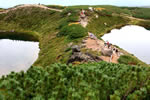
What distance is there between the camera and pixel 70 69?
836 centimetres

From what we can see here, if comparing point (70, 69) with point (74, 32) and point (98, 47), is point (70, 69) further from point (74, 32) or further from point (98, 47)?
point (74, 32)

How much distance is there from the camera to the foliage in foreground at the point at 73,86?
617cm

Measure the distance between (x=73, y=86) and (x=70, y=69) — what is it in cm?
138

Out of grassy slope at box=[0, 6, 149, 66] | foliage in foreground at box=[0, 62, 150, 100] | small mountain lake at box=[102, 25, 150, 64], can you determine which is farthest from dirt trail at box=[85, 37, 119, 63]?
grassy slope at box=[0, 6, 149, 66]

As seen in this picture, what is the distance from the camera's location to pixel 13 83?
6.75 m

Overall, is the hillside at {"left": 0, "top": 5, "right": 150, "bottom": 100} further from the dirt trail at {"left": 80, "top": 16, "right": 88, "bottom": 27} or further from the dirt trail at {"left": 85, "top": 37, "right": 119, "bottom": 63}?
the dirt trail at {"left": 85, "top": 37, "right": 119, "bottom": 63}

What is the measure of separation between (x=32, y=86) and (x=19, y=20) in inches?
3229

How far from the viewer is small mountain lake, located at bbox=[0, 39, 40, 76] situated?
3770 centimetres

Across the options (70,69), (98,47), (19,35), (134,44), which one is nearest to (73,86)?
(70,69)

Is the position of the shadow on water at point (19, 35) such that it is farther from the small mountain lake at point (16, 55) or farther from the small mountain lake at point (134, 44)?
the small mountain lake at point (134, 44)

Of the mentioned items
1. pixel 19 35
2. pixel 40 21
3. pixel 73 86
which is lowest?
pixel 19 35

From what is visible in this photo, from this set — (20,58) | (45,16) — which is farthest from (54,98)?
(45,16)

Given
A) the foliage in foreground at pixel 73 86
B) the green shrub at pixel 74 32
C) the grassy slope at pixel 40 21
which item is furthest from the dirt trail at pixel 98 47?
the grassy slope at pixel 40 21

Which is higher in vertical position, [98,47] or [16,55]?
[98,47]
